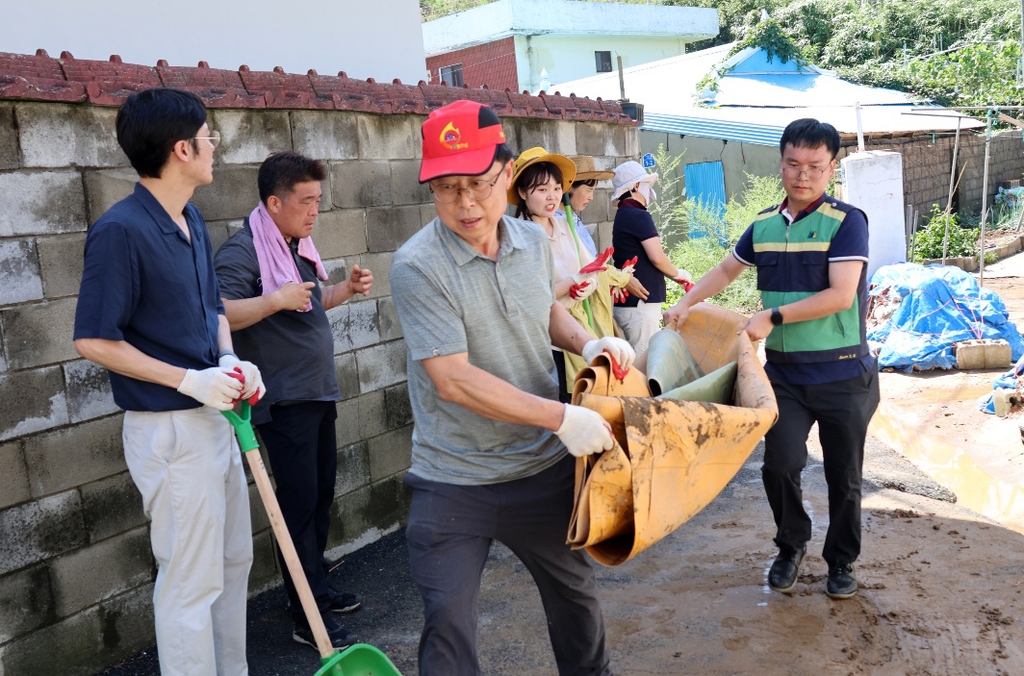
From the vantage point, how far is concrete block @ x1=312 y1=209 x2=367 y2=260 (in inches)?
184

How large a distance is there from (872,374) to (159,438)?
2877 mm

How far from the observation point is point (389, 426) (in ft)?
16.9

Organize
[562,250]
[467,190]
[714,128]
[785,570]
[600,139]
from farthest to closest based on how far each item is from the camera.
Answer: [714,128] < [600,139] < [562,250] < [785,570] < [467,190]

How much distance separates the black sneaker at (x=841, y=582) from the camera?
407 cm

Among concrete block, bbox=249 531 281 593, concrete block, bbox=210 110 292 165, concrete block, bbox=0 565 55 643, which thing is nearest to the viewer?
concrete block, bbox=0 565 55 643

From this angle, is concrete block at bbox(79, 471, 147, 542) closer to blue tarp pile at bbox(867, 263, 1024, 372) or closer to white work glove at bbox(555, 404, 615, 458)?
white work glove at bbox(555, 404, 615, 458)

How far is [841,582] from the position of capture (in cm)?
409

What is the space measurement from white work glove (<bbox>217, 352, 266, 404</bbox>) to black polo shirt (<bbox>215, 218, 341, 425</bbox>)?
63 centimetres

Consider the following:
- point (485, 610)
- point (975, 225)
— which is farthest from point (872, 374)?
point (975, 225)

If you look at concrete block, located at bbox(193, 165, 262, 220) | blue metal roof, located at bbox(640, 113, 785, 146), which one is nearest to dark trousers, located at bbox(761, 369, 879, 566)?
concrete block, located at bbox(193, 165, 262, 220)

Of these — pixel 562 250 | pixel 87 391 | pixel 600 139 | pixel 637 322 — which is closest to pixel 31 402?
pixel 87 391

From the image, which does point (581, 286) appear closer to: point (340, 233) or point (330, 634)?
point (340, 233)

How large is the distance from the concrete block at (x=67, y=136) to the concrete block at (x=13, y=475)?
1017 mm

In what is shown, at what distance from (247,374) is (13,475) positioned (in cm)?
108
